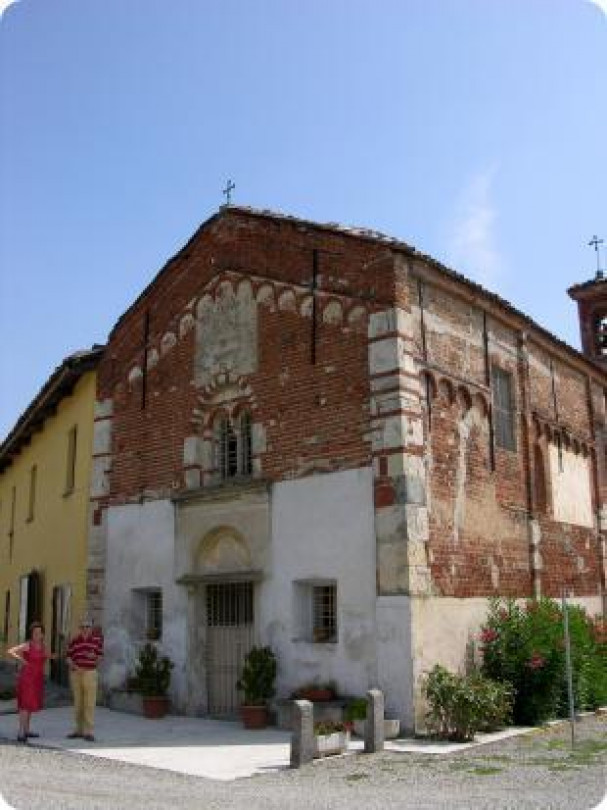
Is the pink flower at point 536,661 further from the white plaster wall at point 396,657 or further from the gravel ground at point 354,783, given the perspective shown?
the white plaster wall at point 396,657

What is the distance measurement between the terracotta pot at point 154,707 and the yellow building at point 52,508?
3.08 m

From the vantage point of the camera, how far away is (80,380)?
1772 cm

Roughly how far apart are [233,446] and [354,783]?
271 inches

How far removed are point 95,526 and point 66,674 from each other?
314 cm

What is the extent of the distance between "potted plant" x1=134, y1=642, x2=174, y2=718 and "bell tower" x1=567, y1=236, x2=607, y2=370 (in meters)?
14.5

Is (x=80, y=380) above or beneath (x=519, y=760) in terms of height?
above

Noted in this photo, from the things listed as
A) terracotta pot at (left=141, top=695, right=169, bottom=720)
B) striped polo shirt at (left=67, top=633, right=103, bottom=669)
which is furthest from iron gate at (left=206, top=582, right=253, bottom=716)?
striped polo shirt at (left=67, top=633, right=103, bottom=669)

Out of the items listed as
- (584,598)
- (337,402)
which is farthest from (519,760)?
(584,598)

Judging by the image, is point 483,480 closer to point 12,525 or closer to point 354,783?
point 354,783

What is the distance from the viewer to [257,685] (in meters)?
11.9

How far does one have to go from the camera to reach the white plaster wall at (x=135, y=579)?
541 inches

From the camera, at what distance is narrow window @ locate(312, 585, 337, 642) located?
1203cm

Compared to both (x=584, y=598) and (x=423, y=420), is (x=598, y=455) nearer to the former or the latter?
(x=584, y=598)

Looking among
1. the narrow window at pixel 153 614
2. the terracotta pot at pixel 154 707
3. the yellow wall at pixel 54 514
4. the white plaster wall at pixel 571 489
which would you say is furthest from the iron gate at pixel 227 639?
the white plaster wall at pixel 571 489
